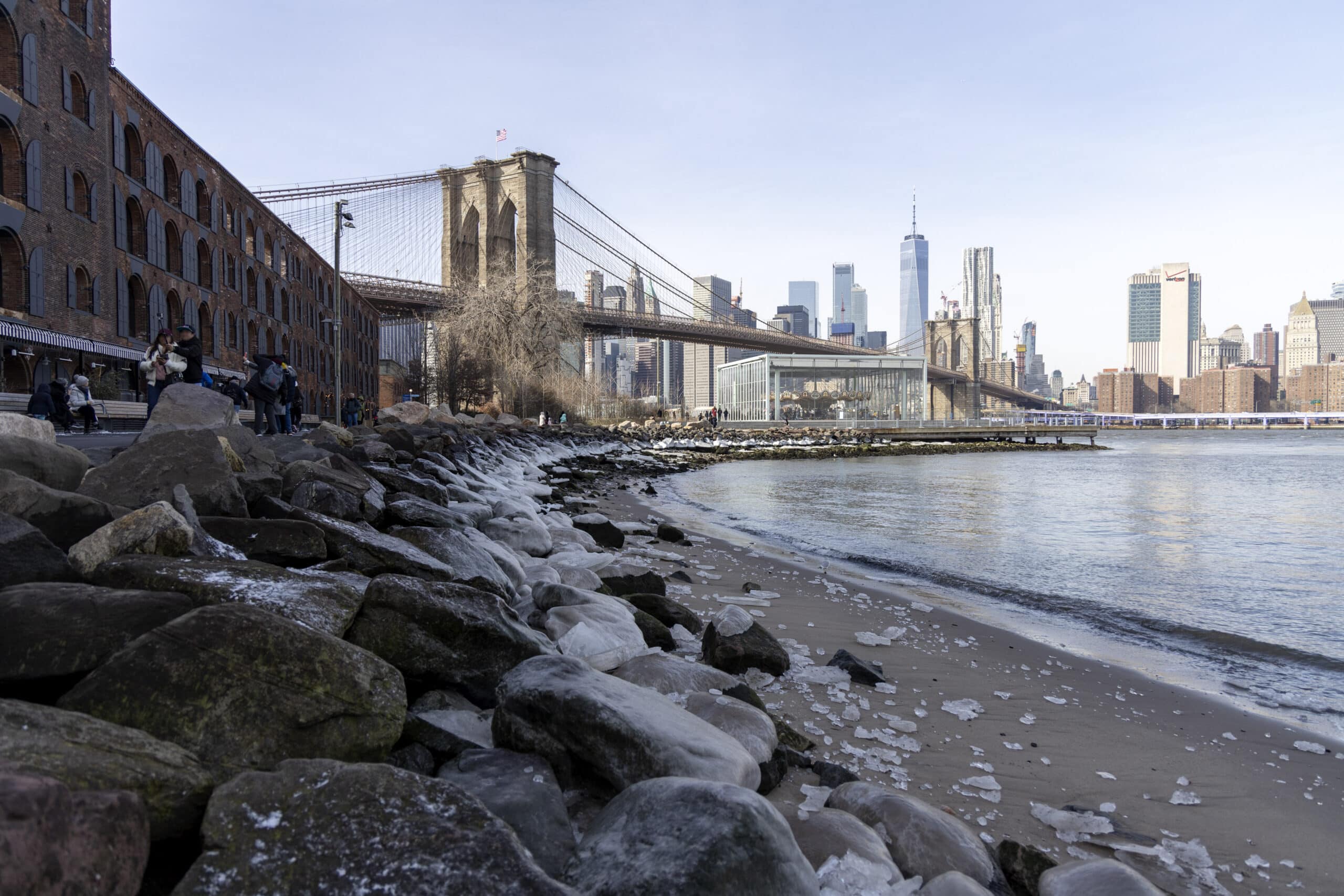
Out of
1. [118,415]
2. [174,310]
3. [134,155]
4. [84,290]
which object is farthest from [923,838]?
[174,310]

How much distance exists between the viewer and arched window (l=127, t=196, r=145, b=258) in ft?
88.3

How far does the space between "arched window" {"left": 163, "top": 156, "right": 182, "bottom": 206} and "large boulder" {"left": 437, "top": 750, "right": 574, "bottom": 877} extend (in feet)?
111

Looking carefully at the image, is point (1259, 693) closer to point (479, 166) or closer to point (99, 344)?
point (99, 344)

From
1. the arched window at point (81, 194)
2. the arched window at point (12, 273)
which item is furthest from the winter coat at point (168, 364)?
the arched window at point (81, 194)

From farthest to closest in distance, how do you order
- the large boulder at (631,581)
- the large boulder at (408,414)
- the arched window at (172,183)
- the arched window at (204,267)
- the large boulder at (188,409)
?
the arched window at (204,267) < the arched window at (172,183) < the large boulder at (408,414) < the large boulder at (188,409) < the large boulder at (631,581)

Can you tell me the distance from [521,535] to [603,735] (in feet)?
12.7

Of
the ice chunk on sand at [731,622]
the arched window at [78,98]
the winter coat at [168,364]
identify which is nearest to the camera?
the ice chunk on sand at [731,622]

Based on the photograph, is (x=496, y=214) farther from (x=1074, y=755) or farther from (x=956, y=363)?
(x=956, y=363)

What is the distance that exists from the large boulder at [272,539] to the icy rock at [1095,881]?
2.93 meters

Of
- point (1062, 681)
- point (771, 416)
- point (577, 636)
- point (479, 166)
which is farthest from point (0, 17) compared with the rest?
point (771, 416)

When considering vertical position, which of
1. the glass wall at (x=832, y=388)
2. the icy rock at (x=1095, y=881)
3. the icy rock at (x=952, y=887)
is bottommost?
the icy rock at (x=1095, y=881)

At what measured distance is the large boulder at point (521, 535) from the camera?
5.88 metres

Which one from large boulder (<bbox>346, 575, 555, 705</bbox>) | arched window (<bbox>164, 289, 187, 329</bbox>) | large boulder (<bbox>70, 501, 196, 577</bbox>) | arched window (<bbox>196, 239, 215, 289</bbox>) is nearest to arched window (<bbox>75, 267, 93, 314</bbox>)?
arched window (<bbox>164, 289, 187, 329</bbox>)

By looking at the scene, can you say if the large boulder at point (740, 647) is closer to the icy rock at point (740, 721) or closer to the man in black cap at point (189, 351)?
the icy rock at point (740, 721)
